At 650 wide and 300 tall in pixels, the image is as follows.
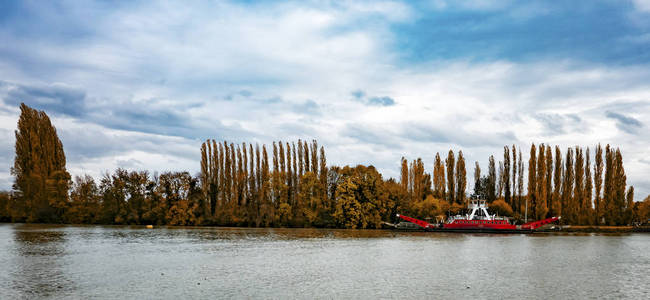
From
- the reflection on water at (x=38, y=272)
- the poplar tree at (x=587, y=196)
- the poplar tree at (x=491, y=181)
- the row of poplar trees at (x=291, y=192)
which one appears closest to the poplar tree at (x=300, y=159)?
the row of poplar trees at (x=291, y=192)

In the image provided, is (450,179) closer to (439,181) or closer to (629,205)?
(439,181)

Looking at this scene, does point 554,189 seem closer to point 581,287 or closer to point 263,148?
point 263,148

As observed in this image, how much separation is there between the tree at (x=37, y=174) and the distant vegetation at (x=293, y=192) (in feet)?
0.63

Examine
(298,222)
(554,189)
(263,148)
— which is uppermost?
(263,148)

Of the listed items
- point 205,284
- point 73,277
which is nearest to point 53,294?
point 73,277

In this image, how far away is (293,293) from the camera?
23.6 meters

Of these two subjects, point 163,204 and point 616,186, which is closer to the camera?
point 616,186

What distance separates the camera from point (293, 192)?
95125 millimetres

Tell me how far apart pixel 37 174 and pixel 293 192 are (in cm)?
4876

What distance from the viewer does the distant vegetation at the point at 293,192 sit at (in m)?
85.8

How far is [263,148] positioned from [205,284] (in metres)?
76.7

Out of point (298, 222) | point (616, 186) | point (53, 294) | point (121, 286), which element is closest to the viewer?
point (53, 294)

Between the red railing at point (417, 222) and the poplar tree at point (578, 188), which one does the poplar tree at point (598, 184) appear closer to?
the poplar tree at point (578, 188)

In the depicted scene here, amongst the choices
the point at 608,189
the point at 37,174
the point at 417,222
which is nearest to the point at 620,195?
the point at 608,189
